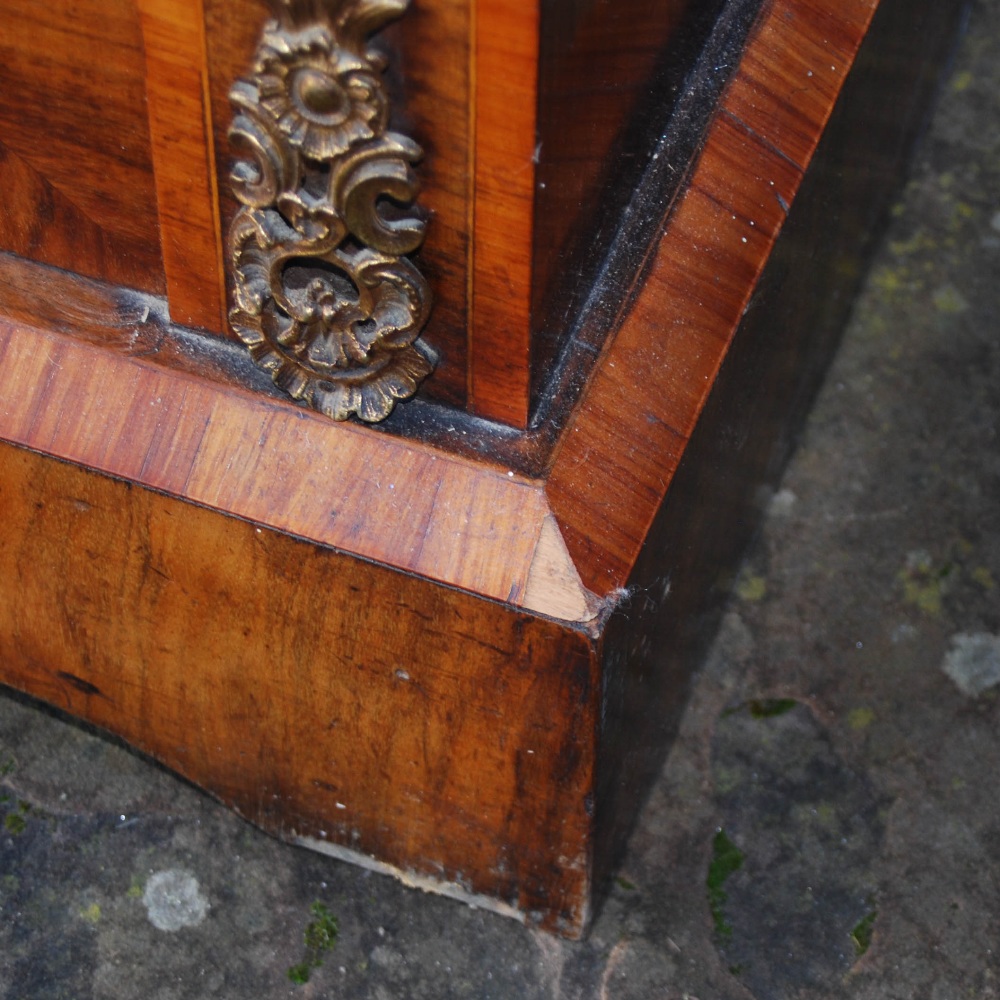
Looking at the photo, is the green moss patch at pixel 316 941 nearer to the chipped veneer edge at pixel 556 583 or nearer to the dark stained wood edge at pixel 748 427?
the dark stained wood edge at pixel 748 427

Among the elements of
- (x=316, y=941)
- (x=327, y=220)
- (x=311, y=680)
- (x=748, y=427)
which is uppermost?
(x=327, y=220)

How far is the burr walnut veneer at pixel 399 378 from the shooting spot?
985 millimetres

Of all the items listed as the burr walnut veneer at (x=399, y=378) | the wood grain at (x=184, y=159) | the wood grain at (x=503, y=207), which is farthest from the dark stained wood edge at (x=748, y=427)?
the wood grain at (x=184, y=159)

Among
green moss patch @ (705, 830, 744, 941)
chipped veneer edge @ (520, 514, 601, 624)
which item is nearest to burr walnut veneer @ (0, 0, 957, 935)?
chipped veneer edge @ (520, 514, 601, 624)

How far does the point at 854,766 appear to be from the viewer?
1491mm

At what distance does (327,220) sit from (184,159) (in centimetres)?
13

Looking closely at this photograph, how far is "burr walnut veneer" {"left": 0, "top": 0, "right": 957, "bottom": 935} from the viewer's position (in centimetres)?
98

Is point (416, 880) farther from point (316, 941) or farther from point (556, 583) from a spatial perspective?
point (556, 583)

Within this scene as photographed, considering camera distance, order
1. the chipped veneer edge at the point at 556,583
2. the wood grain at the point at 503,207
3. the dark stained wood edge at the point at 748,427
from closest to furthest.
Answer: the wood grain at the point at 503,207
the chipped veneer edge at the point at 556,583
the dark stained wood edge at the point at 748,427

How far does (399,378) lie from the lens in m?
1.10

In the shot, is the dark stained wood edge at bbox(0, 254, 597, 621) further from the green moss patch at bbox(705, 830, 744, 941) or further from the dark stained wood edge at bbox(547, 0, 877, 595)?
the green moss patch at bbox(705, 830, 744, 941)

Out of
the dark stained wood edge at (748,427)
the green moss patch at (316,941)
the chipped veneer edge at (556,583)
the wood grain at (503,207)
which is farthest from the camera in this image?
the green moss patch at (316,941)

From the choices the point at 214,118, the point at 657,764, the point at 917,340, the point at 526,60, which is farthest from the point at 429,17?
the point at 917,340

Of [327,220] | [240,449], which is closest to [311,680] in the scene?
[240,449]
